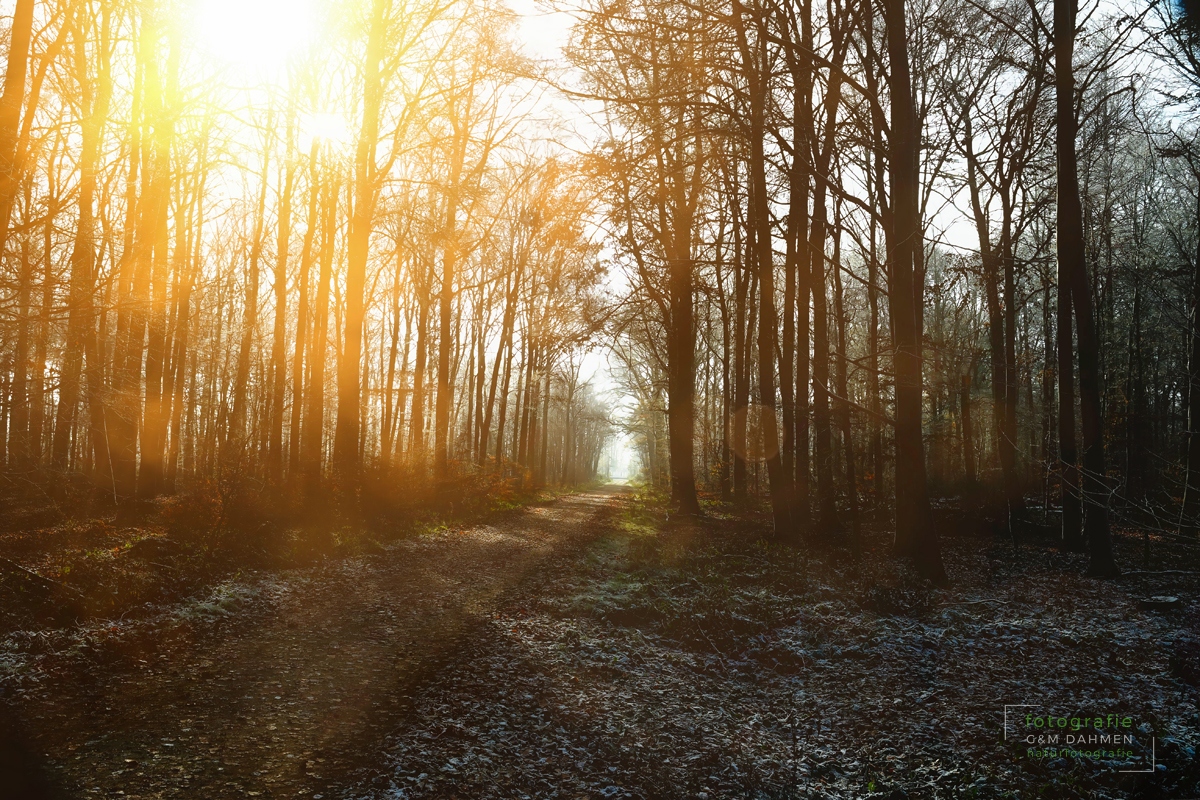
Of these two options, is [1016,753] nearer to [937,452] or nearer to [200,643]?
[200,643]

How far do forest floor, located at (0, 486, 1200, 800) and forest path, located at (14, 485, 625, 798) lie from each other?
24 millimetres

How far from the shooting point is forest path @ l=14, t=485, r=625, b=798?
367 cm

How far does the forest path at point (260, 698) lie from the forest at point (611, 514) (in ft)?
0.12

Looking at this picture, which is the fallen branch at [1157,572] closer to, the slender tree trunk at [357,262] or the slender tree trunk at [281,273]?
the slender tree trunk at [357,262]

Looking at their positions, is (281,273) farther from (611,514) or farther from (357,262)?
(611,514)

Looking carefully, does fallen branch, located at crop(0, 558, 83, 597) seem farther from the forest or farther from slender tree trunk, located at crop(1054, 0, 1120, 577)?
slender tree trunk, located at crop(1054, 0, 1120, 577)

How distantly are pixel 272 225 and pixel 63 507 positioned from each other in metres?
14.0

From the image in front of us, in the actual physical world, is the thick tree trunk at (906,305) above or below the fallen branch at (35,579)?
above

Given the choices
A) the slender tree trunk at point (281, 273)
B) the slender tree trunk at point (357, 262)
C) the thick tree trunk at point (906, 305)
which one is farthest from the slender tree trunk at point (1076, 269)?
the slender tree trunk at point (281, 273)

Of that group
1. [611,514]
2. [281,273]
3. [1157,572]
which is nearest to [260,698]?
[1157,572]

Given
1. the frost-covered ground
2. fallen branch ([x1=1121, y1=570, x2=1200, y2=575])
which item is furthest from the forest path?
fallen branch ([x1=1121, y1=570, x2=1200, y2=575])

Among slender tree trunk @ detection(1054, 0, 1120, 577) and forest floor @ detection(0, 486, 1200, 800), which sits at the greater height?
slender tree trunk @ detection(1054, 0, 1120, 577)

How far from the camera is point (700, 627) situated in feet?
23.8

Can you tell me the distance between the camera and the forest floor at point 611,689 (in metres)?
4.01
